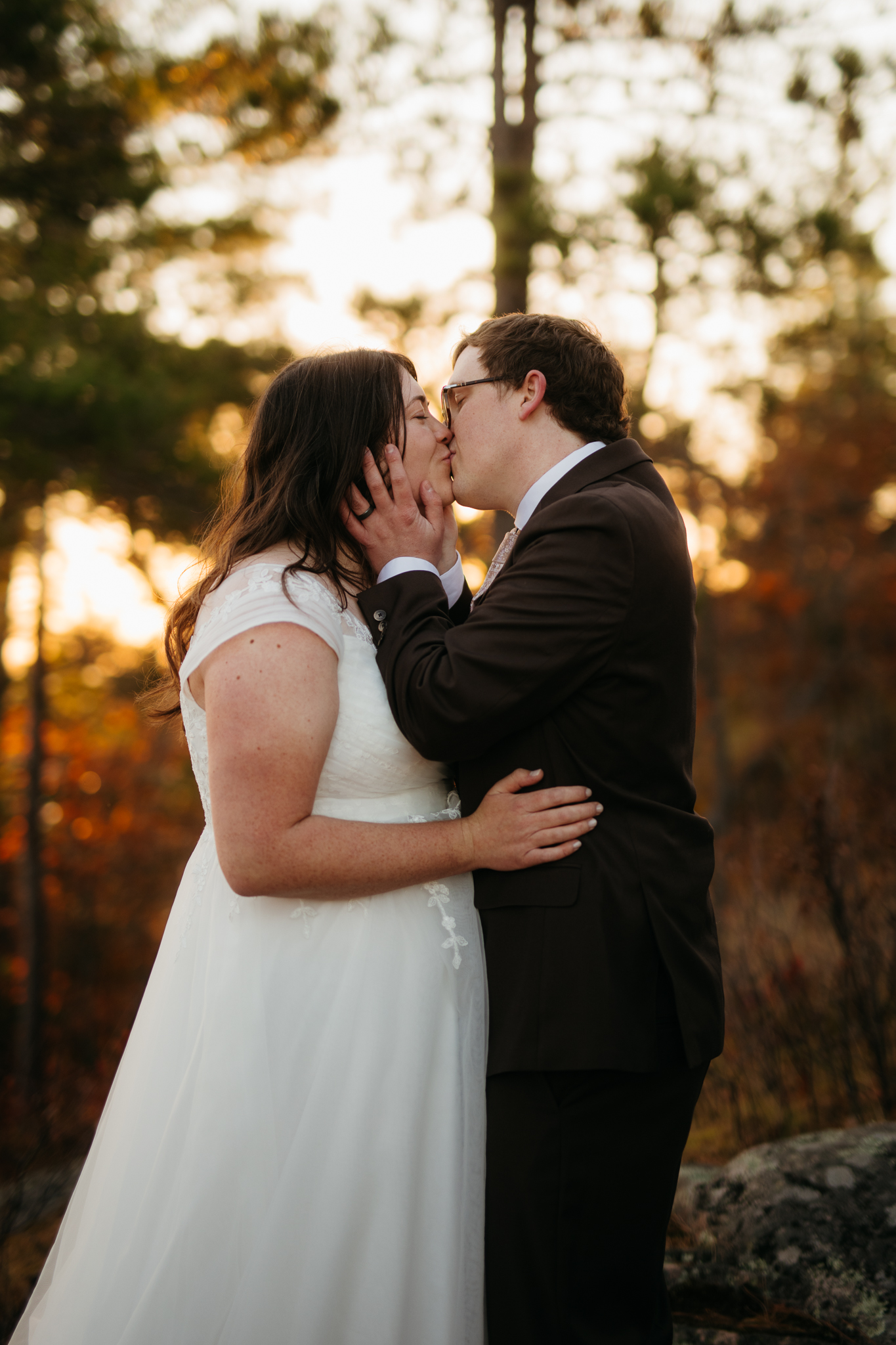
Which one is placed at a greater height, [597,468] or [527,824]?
[597,468]

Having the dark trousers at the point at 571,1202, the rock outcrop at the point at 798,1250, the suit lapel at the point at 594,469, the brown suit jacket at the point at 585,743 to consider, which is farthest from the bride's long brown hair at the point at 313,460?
the rock outcrop at the point at 798,1250

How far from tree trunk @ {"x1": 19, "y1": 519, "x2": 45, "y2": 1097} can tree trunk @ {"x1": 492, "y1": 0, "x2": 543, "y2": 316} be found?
230 inches

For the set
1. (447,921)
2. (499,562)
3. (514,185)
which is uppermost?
(514,185)

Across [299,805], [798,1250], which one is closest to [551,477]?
[299,805]

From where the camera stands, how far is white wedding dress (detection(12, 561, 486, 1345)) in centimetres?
193

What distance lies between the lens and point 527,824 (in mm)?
2031

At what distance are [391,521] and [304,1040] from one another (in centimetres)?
114

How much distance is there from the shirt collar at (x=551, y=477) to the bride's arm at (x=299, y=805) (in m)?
0.65

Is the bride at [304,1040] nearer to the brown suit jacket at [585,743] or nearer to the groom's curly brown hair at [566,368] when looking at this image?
the brown suit jacket at [585,743]

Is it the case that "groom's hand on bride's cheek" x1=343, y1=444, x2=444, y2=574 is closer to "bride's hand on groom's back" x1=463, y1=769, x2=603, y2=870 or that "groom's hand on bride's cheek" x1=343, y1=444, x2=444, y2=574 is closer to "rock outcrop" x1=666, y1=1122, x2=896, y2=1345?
"bride's hand on groom's back" x1=463, y1=769, x2=603, y2=870

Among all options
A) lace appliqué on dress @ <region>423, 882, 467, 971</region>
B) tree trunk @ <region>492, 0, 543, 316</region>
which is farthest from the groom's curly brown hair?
tree trunk @ <region>492, 0, 543, 316</region>

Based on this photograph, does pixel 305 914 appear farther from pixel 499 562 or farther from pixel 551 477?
pixel 551 477

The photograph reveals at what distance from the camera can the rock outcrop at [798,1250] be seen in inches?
106

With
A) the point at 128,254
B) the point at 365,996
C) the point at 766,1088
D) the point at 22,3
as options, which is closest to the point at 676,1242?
the point at 766,1088
